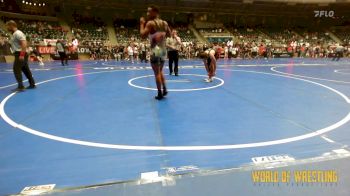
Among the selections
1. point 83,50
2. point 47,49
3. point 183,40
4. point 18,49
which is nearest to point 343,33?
point 183,40

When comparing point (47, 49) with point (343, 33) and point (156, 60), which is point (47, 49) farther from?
point (343, 33)

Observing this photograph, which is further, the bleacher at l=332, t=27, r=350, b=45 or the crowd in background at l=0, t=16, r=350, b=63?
the bleacher at l=332, t=27, r=350, b=45

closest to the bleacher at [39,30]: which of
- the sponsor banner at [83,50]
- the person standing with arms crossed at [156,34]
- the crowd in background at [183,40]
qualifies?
the crowd in background at [183,40]

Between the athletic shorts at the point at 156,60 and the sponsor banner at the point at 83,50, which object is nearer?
the athletic shorts at the point at 156,60

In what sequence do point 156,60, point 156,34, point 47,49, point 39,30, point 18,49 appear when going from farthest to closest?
point 39,30, point 47,49, point 18,49, point 156,60, point 156,34

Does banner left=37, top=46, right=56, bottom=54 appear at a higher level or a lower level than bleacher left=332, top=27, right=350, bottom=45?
lower

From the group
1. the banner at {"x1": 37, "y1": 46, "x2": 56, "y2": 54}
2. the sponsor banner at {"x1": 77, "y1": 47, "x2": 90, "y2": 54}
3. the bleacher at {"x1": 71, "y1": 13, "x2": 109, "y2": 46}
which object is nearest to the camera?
the banner at {"x1": 37, "y1": 46, "x2": 56, "y2": 54}

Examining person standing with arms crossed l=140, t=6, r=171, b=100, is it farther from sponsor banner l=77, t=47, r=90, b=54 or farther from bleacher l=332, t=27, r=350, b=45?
bleacher l=332, t=27, r=350, b=45

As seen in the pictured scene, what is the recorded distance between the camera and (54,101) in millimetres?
6043

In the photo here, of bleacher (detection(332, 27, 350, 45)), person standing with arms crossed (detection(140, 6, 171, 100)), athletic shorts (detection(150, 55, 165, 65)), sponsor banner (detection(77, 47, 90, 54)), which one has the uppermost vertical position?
bleacher (detection(332, 27, 350, 45))

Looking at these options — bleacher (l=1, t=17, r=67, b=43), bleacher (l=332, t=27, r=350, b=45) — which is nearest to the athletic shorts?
bleacher (l=1, t=17, r=67, b=43)

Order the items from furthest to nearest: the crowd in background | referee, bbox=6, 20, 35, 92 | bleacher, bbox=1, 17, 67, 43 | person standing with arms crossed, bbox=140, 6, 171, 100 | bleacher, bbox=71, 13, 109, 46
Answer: bleacher, bbox=71, 13, 109, 46, bleacher, bbox=1, 17, 67, 43, the crowd in background, referee, bbox=6, 20, 35, 92, person standing with arms crossed, bbox=140, 6, 171, 100

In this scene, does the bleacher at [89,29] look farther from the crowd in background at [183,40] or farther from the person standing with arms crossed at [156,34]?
the person standing with arms crossed at [156,34]

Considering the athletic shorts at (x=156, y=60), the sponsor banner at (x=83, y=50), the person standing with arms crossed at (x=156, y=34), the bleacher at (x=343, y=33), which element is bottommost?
the athletic shorts at (x=156, y=60)
